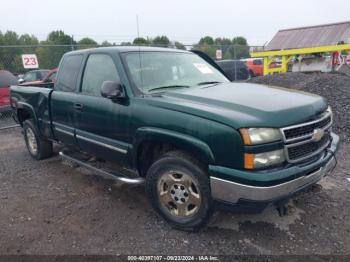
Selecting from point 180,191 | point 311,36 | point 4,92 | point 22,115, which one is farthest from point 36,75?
point 180,191

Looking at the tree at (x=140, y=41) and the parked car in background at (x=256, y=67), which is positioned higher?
the tree at (x=140, y=41)

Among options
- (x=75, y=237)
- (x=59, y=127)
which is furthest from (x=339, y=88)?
(x=75, y=237)

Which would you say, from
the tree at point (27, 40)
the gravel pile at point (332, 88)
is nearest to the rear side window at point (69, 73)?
the gravel pile at point (332, 88)

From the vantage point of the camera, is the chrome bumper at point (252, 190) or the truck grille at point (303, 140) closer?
the chrome bumper at point (252, 190)

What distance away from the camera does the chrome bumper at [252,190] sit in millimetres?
2621

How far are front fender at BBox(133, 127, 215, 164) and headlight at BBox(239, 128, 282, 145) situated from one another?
1.13 feet

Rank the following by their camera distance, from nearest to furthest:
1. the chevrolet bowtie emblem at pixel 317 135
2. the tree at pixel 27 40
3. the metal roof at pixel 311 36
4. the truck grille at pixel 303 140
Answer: the truck grille at pixel 303 140 → the chevrolet bowtie emblem at pixel 317 135 → the metal roof at pixel 311 36 → the tree at pixel 27 40

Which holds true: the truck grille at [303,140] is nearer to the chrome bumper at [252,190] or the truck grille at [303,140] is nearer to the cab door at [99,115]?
the chrome bumper at [252,190]

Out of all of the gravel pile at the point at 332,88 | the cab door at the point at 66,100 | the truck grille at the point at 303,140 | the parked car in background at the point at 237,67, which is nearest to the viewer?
the truck grille at the point at 303,140

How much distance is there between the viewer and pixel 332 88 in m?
8.02

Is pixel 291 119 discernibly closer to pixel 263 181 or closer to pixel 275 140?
pixel 275 140

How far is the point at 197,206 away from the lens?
309cm

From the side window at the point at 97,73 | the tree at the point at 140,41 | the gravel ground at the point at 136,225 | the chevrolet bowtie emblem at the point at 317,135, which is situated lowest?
the gravel ground at the point at 136,225

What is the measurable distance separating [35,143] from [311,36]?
483 inches
